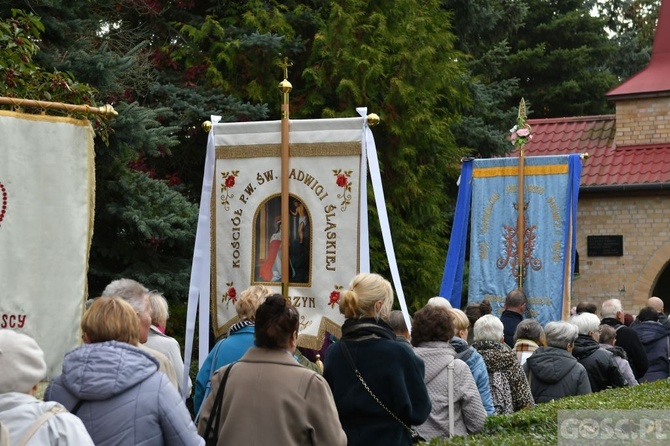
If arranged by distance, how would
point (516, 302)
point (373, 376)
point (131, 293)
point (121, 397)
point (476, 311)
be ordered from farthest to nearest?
1. point (516, 302)
2. point (476, 311)
3. point (131, 293)
4. point (373, 376)
5. point (121, 397)

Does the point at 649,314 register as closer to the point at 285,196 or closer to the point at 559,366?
the point at 559,366

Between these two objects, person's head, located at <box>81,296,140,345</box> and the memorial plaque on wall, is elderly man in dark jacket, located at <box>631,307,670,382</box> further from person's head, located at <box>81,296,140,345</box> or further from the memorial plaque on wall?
the memorial plaque on wall

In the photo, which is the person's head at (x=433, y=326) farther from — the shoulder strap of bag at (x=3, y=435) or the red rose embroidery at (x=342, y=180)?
the shoulder strap of bag at (x=3, y=435)

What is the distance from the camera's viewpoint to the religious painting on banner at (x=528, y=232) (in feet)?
45.3

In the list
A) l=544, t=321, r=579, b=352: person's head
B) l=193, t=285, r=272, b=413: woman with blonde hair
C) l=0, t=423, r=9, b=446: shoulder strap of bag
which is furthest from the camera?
l=544, t=321, r=579, b=352: person's head

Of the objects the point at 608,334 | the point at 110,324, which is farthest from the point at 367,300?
the point at 608,334

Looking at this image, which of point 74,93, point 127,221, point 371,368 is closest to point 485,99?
point 127,221

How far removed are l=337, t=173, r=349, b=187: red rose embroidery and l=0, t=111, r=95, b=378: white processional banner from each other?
2143 mm

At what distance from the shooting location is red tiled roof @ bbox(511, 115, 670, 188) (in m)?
23.3

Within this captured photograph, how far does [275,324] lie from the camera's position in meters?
5.28

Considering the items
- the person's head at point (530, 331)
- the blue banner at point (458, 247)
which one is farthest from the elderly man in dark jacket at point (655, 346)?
the person's head at point (530, 331)

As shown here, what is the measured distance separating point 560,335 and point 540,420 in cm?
151

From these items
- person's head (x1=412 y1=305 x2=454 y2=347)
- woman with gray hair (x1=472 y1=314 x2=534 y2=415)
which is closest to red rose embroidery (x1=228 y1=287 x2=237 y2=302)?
woman with gray hair (x1=472 y1=314 x2=534 y2=415)

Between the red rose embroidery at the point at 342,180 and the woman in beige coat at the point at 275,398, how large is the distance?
318cm
